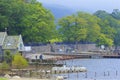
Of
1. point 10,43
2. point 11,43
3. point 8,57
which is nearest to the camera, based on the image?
point 8,57

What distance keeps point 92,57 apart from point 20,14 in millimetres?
33868

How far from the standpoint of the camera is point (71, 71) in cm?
10362

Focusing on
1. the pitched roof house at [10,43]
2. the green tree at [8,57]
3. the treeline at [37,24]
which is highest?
the treeline at [37,24]

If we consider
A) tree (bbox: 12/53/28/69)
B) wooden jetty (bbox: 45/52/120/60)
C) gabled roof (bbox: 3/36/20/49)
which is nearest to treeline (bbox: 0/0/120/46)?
wooden jetty (bbox: 45/52/120/60)

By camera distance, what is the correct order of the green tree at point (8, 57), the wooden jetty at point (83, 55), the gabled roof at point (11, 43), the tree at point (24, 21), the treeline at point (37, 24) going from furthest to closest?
the wooden jetty at point (83, 55), the treeline at point (37, 24), the tree at point (24, 21), the gabled roof at point (11, 43), the green tree at point (8, 57)

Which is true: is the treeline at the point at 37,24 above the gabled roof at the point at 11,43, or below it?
above

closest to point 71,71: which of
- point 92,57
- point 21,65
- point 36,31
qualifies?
point 21,65

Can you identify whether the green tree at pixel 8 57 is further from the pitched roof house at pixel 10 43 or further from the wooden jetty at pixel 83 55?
the wooden jetty at pixel 83 55

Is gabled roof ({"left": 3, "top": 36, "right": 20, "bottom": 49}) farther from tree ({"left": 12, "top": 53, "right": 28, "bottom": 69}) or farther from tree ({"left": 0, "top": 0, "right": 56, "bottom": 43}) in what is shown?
tree ({"left": 12, "top": 53, "right": 28, "bottom": 69})

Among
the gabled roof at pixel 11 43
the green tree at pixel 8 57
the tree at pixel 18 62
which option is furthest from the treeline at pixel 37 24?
the tree at pixel 18 62

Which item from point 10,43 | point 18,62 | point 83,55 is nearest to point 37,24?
point 83,55

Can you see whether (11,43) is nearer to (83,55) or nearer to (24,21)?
(24,21)

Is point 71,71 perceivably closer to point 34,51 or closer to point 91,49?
point 34,51

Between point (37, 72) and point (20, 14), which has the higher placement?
point (20, 14)
